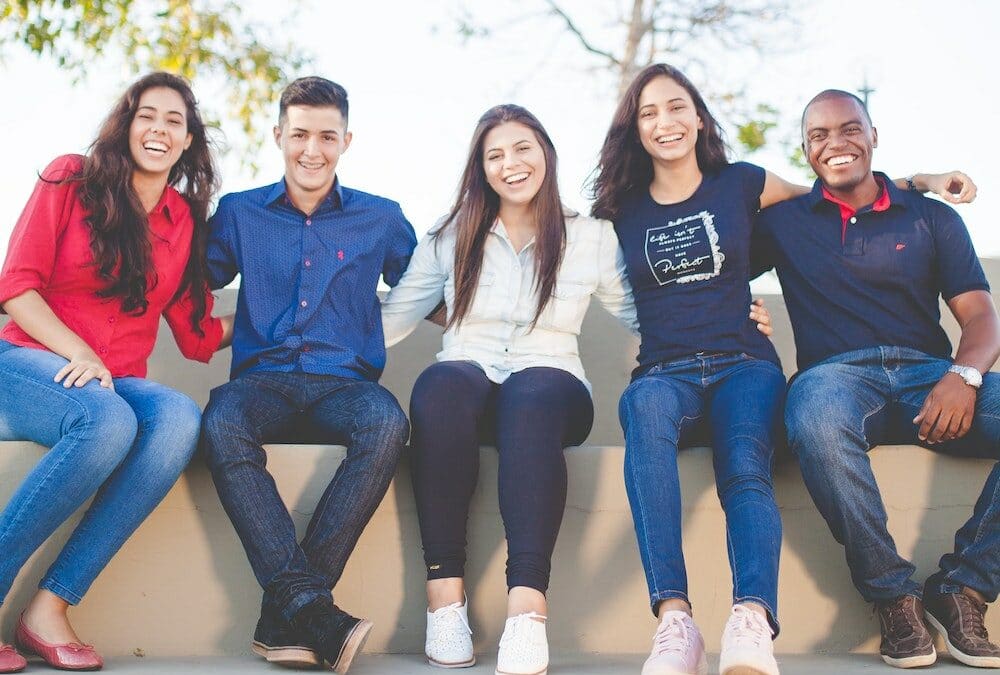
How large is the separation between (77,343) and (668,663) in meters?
1.65

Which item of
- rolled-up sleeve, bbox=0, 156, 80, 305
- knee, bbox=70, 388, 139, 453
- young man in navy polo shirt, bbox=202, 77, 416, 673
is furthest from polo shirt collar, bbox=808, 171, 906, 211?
rolled-up sleeve, bbox=0, 156, 80, 305

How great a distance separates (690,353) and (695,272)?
25cm

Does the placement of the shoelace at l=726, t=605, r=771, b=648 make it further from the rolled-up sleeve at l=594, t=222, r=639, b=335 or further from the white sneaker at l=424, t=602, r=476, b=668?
the rolled-up sleeve at l=594, t=222, r=639, b=335

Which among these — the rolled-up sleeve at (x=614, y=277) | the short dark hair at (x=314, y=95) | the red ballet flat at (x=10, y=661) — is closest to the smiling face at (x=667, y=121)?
the rolled-up sleeve at (x=614, y=277)

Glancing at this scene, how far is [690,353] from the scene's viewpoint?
287 centimetres

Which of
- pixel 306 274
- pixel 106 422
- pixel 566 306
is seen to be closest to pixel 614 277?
pixel 566 306

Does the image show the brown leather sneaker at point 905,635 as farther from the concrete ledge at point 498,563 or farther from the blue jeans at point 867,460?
the concrete ledge at point 498,563

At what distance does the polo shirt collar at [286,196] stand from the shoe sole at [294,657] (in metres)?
1.32

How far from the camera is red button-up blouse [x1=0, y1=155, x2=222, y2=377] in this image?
2.75 m

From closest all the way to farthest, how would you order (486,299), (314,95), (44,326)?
(44,326), (486,299), (314,95)

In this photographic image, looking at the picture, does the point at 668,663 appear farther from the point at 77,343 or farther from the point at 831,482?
the point at 77,343

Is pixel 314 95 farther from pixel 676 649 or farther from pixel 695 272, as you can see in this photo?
pixel 676 649

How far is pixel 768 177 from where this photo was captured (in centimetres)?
319

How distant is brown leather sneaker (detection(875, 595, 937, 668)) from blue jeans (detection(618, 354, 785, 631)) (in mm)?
416
